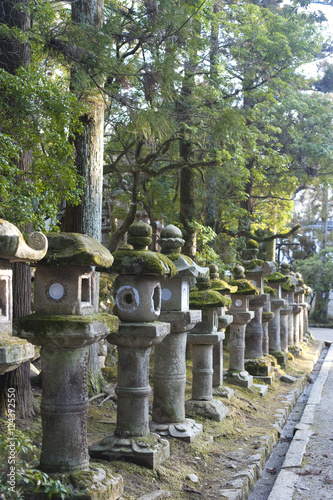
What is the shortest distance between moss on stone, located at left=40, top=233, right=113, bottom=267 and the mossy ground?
6.86 feet

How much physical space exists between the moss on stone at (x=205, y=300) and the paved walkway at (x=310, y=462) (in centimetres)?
229

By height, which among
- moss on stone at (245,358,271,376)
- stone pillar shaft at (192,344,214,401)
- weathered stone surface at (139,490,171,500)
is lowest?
moss on stone at (245,358,271,376)

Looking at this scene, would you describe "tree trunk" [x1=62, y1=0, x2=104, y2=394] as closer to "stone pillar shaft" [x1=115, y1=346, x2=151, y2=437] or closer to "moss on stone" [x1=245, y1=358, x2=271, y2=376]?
"stone pillar shaft" [x1=115, y1=346, x2=151, y2=437]

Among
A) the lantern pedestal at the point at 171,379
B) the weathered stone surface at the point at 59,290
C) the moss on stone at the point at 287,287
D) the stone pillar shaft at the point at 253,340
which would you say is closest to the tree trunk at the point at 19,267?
the lantern pedestal at the point at 171,379

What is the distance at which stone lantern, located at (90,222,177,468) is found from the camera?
5.92 metres

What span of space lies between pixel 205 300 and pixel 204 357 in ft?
2.77

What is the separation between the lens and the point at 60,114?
24.1 ft

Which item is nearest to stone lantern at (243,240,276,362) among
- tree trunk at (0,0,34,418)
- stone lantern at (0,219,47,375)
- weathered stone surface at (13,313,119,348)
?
tree trunk at (0,0,34,418)

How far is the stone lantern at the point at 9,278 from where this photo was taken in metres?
3.62

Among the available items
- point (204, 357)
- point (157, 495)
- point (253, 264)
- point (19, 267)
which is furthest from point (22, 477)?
point (253, 264)

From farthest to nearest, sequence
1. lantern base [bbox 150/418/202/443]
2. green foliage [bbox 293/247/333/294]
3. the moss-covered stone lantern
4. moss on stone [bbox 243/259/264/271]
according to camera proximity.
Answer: green foliage [bbox 293/247/333/294]
moss on stone [bbox 243/259/264/271]
the moss-covered stone lantern
lantern base [bbox 150/418/202/443]

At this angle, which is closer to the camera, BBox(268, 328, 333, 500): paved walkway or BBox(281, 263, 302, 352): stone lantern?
BBox(268, 328, 333, 500): paved walkway

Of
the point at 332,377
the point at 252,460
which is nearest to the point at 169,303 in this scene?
the point at 252,460

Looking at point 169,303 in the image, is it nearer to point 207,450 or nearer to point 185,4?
point 207,450
